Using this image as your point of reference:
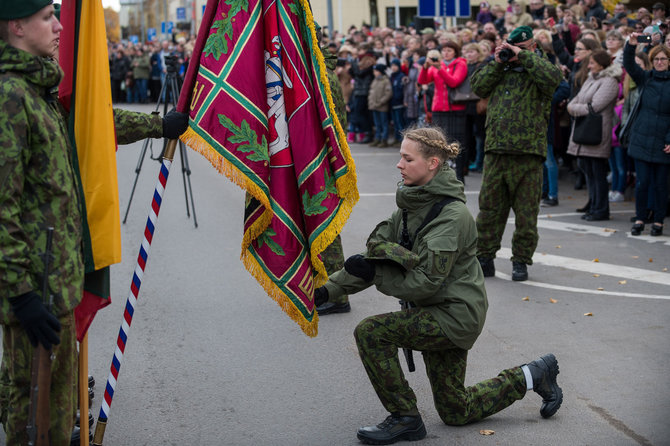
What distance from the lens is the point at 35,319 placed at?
3406 millimetres

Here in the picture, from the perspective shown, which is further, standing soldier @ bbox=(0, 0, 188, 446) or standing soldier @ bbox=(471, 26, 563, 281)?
standing soldier @ bbox=(471, 26, 563, 281)

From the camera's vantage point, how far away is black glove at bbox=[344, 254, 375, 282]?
14.4 ft

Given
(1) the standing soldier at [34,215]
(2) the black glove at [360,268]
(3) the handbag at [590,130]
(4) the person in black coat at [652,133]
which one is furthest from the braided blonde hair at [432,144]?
(3) the handbag at [590,130]

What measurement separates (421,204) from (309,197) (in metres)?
0.59

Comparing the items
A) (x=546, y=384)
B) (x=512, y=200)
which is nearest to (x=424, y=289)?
(x=546, y=384)

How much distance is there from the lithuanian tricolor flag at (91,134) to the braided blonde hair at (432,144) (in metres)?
1.59

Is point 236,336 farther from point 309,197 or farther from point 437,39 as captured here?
point 437,39

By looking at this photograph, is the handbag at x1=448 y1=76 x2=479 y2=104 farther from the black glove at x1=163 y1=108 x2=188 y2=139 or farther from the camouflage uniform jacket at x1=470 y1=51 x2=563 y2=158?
the black glove at x1=163 y1=108 x2=188 y2=139

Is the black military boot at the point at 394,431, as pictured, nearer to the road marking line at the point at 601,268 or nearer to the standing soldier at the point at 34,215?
the standing soldier at the point at 34,215

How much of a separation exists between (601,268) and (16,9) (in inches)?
262

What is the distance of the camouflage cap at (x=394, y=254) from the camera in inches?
171

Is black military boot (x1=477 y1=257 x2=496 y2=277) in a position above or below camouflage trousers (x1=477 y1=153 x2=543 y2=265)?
below

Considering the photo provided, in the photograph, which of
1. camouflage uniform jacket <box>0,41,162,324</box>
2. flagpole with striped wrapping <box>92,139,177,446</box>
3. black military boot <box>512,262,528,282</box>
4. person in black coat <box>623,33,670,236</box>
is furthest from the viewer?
person in black coat <box>623,33,670,236</box>

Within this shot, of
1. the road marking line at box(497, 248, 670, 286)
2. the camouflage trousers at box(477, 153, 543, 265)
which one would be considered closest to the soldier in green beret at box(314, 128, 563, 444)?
the camouflage trousers at box(477, 153, 543, 265)
